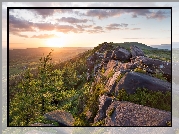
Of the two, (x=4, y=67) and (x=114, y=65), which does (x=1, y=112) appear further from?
(x=114, y=65)

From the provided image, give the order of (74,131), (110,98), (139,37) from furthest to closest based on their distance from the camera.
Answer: (74,131) < (139,37) < (110,98)

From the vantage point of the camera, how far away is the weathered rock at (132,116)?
6578 millimetres

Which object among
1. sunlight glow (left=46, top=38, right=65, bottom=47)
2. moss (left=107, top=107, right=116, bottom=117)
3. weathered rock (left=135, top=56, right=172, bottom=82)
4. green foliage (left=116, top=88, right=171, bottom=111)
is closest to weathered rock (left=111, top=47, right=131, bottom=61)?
weathered rock (left=135, top=56, right=172, bottom=82)

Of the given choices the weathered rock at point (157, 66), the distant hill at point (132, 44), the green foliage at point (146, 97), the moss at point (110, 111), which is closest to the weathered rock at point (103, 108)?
the moss at point (110, 111)

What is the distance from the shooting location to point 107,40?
7371 mm

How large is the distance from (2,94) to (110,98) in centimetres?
278

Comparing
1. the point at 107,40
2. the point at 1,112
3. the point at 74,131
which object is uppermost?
the point at 107,40

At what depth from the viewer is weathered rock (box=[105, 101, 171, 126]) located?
658 cm

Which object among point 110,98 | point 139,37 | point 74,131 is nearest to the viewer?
point 110,98

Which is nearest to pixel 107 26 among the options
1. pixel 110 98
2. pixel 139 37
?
pixel 139 37

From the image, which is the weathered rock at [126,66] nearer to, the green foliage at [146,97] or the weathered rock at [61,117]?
the green foliage at [146,97]

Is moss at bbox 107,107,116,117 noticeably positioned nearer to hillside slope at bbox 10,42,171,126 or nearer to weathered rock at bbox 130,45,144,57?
hillside slope at bbox 10,42,171,126

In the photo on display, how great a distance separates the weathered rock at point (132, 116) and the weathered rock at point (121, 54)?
1.63 meters

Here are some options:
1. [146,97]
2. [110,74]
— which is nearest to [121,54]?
[110,74]
